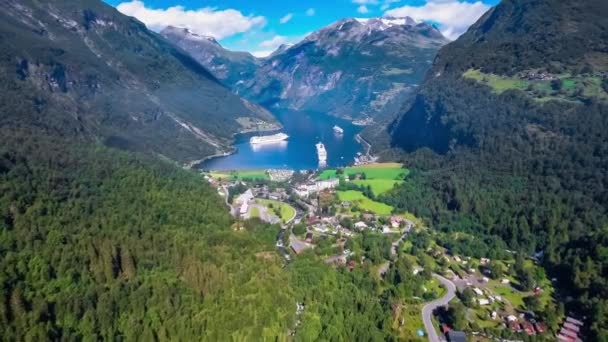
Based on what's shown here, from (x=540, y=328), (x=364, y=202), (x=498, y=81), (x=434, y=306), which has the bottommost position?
(x=540, y=328)

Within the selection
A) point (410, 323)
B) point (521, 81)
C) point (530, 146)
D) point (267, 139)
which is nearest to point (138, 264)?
point (410, 323)

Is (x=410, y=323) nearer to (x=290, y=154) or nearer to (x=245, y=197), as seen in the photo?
(x=245, y=197)

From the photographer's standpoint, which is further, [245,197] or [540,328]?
[245,197]

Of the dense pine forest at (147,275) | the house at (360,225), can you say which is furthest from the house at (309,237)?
the house at (360,225)

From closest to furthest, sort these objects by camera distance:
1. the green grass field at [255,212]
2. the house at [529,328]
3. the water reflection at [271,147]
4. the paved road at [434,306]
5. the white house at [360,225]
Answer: the house at [529,328]
the paved road at [434,306]
the white house at [360,225]
the green grass field at [255,212]
the water reflection at [271,147]

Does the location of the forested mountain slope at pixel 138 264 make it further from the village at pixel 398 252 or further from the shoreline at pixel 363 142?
the shoreline at pixel 363 142
